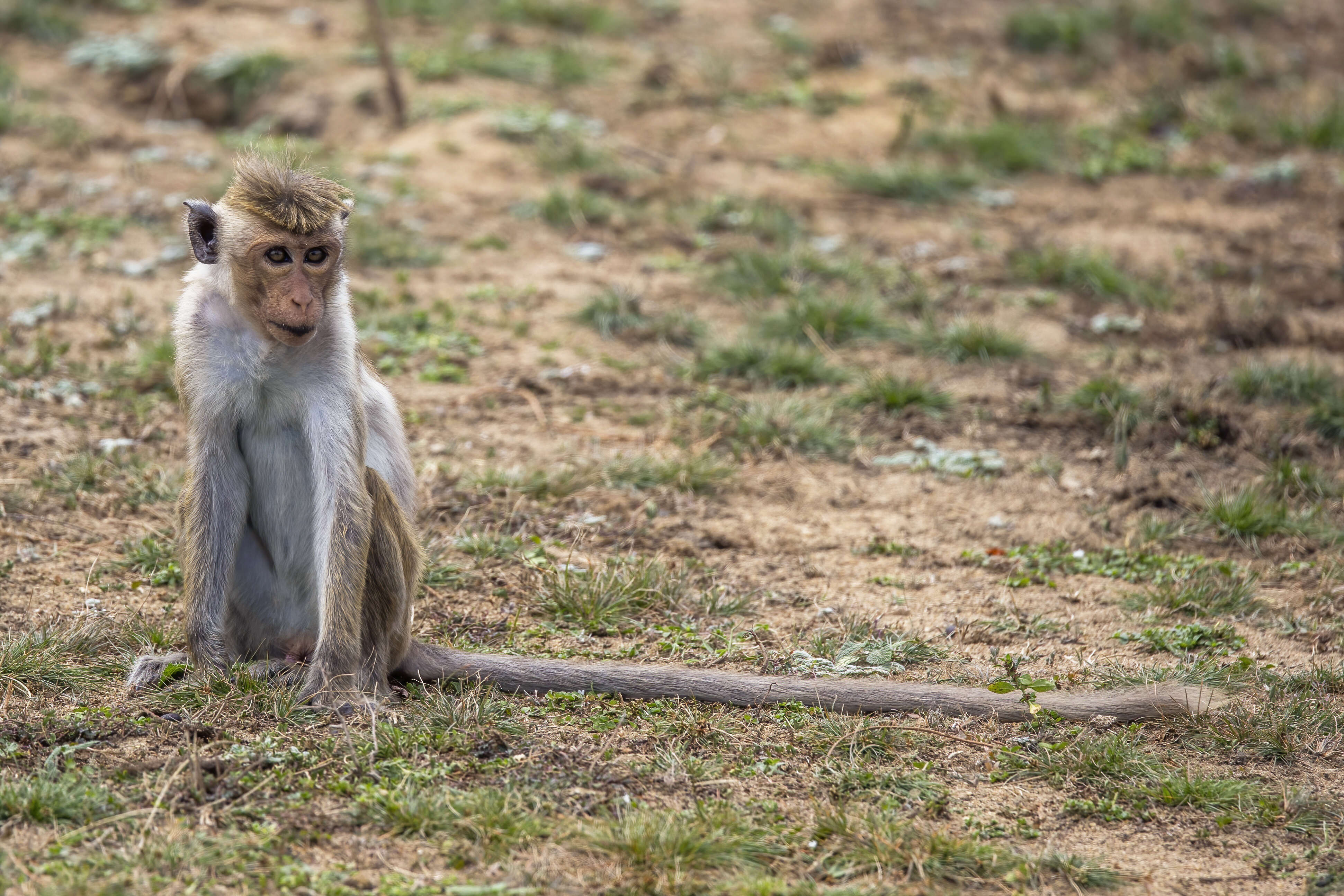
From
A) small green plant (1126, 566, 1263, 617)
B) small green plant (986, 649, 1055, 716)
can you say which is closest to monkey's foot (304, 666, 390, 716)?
small green plant (986, 649, 1055, 716)

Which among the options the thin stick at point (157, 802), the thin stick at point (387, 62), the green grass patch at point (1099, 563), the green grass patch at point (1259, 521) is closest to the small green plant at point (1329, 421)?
the green grass patch at point (1259, 521)

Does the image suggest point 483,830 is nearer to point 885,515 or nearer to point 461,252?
point 885,515

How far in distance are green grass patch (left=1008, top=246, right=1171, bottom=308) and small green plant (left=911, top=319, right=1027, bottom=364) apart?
1.00m

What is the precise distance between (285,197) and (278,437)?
0.83m

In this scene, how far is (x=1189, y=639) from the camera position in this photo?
5320mm

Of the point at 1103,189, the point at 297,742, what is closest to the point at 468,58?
the point at 1103,189

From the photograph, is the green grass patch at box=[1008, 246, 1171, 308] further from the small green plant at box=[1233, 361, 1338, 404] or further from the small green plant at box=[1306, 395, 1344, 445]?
the small green plant at box=[1306, 395, 1344, 445]

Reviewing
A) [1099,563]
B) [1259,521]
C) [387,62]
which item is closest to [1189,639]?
[1099,563]

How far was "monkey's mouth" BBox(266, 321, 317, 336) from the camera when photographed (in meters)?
4.42

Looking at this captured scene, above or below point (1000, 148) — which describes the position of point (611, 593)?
below

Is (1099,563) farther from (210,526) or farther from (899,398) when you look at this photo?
(210,526)

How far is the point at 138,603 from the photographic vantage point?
17.4ft

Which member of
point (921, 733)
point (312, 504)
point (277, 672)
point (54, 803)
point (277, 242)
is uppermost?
point (277, 242)

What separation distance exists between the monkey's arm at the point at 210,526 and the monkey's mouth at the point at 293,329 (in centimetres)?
41
